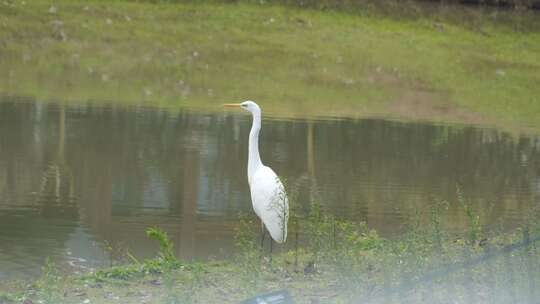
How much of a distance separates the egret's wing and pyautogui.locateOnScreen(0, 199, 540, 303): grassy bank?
7.7 inches

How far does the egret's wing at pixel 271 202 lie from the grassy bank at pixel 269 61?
24.3ft

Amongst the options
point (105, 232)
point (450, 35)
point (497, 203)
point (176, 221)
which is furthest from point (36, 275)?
point (450, 35)

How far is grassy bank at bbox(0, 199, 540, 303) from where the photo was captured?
Result: 264 inches

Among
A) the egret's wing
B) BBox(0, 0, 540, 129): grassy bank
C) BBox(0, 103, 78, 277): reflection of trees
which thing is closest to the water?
BBox(0, 103, 78, 277): reflection of trees

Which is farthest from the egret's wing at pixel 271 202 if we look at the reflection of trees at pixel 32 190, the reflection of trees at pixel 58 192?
the reflection of trees at pixel 58 192

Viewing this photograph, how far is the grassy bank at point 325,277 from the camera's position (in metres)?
6.70

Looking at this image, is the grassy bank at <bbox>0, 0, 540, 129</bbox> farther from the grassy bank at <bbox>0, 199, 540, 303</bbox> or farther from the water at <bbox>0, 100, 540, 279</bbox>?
the grassy bank at <bbox>0, 199, 540, 303</bbox>

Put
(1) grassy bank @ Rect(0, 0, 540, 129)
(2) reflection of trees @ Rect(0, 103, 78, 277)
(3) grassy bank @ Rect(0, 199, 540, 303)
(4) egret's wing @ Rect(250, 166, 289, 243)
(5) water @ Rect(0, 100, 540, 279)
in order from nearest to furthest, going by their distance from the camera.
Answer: (3) grassy bank @ Rect(0, 199, 540, 303)
(4) egret's wing @ Rect(250, 166, 289, 243)
(2) reflection of trees @ Rect(0, 103, 78, 277)
(5) water @ Rect(0, 100, 540, 279)
(1) grassy bank @ Rect(0, 0, 540, 129)

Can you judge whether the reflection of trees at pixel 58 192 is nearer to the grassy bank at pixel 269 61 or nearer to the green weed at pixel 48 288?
the green weed at pixel 48 288

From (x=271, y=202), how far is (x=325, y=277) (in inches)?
36.8

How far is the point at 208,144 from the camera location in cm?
1338

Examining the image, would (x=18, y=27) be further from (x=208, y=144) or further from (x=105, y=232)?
(x=105, y=232)

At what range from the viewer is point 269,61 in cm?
2075

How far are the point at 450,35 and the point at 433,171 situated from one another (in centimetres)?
1168
